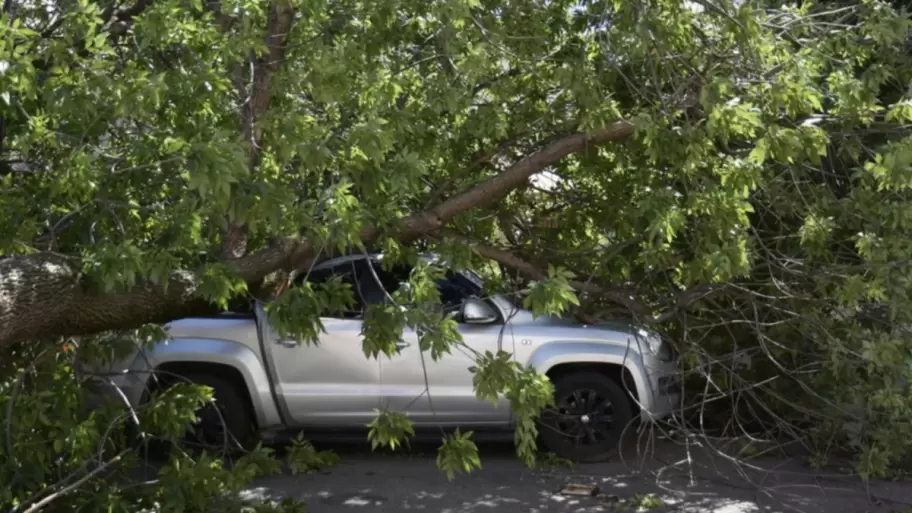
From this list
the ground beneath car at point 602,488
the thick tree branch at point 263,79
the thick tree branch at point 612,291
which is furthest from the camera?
the ground beneath car at point 602,488

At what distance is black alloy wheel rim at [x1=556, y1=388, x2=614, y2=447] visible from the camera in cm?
889

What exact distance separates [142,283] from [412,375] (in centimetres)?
367

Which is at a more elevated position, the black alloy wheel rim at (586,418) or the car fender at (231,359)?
the car fender at (231,359)

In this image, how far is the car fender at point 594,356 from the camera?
8836 mm

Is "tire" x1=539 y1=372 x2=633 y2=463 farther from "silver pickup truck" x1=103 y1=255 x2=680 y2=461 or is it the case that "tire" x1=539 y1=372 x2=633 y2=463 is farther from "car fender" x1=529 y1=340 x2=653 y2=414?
"car fender" x1=529 y1=340 x2=653 y2=414

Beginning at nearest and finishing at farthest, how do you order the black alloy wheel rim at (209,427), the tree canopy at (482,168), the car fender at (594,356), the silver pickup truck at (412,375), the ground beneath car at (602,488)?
1. the tree canopy at (482,168)
2. the ground beneath car at (602,488)
3. the black alloy wheel rim at (209,427)
4. the silver pickup truck at (412,375)
5. the car fender at (594,356)

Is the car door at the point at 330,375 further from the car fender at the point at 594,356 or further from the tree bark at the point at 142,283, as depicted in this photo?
the tree bark at the point at 142,283

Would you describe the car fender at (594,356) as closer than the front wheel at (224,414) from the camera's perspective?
No

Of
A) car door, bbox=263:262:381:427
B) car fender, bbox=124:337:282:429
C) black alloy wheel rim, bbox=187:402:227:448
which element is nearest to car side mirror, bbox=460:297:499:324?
car door, bbox=263:262:381:427

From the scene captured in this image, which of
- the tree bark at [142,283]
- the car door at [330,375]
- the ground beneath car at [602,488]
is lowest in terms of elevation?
the ground beneath car at [602,488]

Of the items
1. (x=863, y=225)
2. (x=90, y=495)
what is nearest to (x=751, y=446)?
(x=863, y=225)

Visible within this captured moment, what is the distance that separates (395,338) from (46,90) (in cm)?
198

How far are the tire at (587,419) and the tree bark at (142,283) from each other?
3.01 metres

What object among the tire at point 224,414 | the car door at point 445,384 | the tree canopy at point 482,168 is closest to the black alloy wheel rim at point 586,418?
the car door at point 445,384
